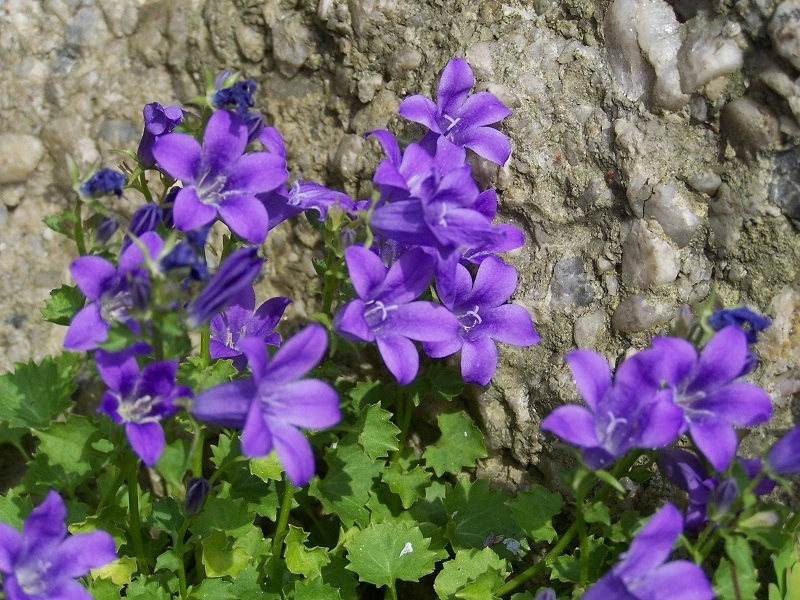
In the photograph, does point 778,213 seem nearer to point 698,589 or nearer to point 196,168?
point 698,589

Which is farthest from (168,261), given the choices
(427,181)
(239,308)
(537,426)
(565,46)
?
(565,46)

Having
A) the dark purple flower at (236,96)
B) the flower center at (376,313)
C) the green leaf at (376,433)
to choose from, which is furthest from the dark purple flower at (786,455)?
the dark purple flower at (236,96)

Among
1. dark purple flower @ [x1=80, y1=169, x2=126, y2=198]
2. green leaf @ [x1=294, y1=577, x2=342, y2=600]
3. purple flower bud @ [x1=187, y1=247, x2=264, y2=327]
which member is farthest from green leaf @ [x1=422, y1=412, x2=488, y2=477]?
dark purple flower @ [x1=80, y1=169, x2=126, y2=198]

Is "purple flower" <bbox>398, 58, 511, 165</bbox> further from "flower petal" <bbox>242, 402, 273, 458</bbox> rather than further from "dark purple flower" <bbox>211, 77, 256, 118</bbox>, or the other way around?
"flower petal" <bbox>242, 402, 273, 458</bbox>

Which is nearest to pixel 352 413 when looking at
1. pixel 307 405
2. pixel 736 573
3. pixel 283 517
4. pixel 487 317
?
pixel 283 517

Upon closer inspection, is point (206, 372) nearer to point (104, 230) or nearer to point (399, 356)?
point (104, 230)

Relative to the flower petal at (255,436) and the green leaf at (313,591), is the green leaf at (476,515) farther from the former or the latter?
the flower petal at (255,436)
